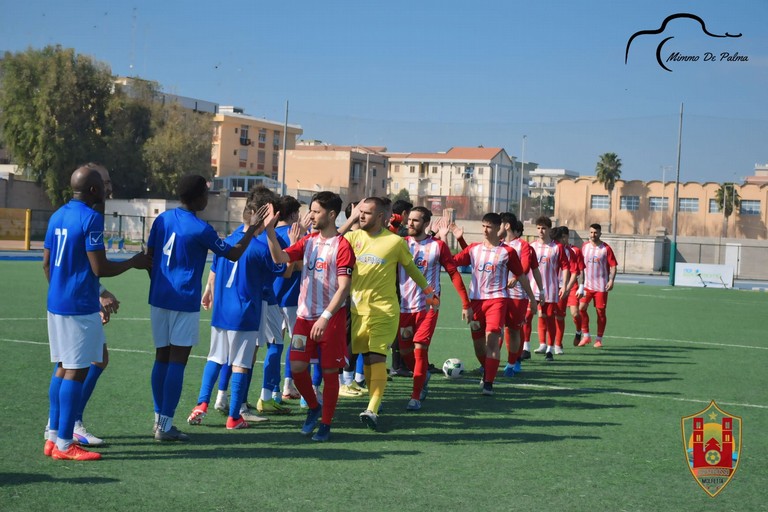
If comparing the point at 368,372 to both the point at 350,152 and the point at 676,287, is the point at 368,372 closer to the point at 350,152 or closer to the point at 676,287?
the point at 676,287

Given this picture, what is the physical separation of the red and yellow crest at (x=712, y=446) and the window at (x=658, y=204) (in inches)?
3207

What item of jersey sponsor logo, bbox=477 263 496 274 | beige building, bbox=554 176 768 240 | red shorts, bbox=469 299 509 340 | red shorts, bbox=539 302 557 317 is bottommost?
red shorts, bbox=539 302 557 317

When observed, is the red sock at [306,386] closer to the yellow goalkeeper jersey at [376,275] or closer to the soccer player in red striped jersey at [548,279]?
the yellow goalkeeper jersey at [376,275]

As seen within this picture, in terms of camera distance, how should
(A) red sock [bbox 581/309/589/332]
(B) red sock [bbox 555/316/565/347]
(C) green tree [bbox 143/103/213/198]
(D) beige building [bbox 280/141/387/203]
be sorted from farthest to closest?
(D) beige building [bbox 280/141/387/203]
(C) green tree [bbox 143/103/213/198]
(A) red sock [bbox 581/309/589/332]
(B) red sock [bbox 555/316/565/347]

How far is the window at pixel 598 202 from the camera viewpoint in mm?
89938

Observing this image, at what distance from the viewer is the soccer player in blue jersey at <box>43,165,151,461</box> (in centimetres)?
618

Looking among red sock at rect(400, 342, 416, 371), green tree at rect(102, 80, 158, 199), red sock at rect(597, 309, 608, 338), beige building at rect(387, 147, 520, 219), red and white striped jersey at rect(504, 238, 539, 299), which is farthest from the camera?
beige building at rect(387, 147, 520, 219)

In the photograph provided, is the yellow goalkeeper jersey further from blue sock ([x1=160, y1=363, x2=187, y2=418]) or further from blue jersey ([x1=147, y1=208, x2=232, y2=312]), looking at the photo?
blue sock ([x1=160, y1=363, x2=187, y2=418])

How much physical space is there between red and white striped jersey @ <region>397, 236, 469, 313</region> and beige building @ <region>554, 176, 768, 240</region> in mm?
74731

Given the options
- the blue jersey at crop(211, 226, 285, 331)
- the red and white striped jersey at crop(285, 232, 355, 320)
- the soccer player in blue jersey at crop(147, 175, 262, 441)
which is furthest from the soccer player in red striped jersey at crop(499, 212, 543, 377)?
the soccer player in blue jersey at crop(147, 175, 262, 441)

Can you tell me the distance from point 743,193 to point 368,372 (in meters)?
84.8

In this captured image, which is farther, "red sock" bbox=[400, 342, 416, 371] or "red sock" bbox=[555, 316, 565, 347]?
"red sock" bbox=[555, 316, 565, 347]

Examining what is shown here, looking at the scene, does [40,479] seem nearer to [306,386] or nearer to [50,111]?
[306,386]

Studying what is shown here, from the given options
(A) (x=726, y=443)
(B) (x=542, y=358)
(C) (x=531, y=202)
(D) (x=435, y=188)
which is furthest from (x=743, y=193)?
(A) (x=726, y=443)
